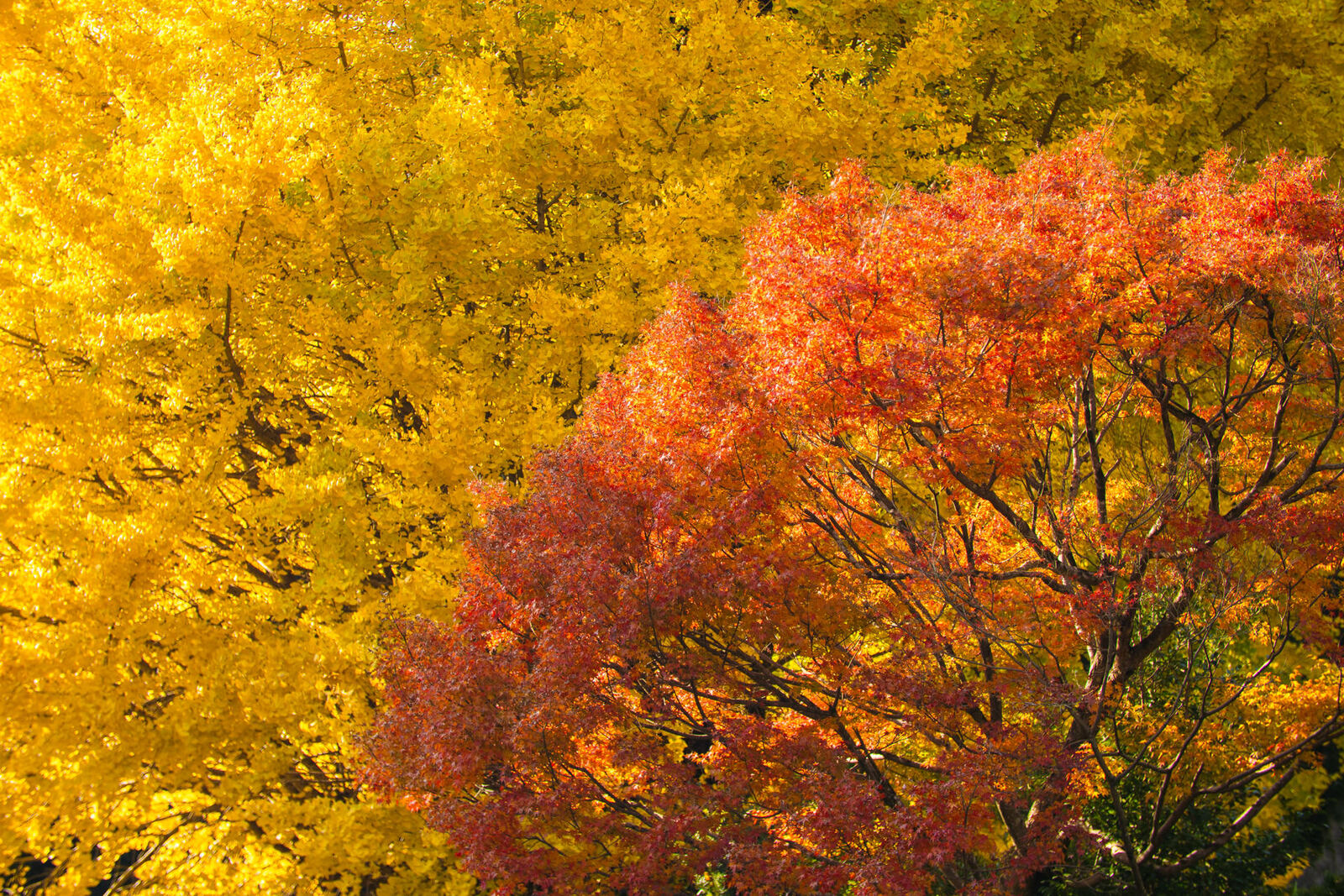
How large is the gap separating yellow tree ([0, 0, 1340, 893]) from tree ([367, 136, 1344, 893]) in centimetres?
175

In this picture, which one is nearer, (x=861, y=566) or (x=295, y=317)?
(x=861, y=566)

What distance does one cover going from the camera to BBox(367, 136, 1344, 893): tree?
6414mm

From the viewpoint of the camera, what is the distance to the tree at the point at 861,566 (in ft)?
21.0

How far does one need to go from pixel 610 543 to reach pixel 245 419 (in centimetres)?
524

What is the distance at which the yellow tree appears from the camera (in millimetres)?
7648

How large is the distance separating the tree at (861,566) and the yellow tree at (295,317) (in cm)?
175

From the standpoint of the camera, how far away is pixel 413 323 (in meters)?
10.3

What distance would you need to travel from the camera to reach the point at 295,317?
9539 millimetres

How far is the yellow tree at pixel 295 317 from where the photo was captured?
765 cm

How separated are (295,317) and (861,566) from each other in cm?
555

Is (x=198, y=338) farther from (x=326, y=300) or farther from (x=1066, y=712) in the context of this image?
(x=1066, y=712)

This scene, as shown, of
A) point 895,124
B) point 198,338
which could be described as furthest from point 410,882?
point 895,124

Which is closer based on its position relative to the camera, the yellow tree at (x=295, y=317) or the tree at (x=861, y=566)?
the tree at (x=861, y=566)

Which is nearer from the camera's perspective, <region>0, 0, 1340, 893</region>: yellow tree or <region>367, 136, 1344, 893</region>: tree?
<region>367, 136, 1344, 893</region>: tree
